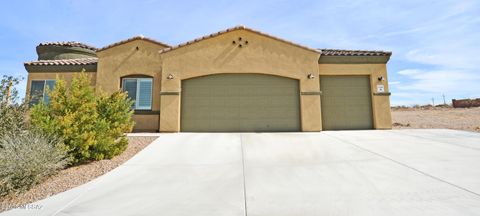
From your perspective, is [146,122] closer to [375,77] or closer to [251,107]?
[251,107]

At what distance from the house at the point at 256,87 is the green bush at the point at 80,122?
3.81m

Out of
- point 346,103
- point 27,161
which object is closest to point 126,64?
point 27,161

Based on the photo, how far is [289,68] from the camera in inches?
420

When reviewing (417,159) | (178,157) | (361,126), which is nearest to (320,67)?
(361,126)

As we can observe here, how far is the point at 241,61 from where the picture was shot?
34.8 feet

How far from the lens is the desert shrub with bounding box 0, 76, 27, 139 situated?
18.2 ft

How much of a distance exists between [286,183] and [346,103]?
8.40m

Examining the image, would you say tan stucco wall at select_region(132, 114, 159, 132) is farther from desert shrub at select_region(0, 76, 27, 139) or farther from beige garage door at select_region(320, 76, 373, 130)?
beige garage door at select_region(320, 76, 373, 130)

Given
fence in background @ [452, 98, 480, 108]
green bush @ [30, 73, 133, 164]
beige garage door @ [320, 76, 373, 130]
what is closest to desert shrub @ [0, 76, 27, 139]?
green bush @ [30, 73, 133, 164]

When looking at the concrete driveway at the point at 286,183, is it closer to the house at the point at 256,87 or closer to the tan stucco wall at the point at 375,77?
the house at the point at 256,87

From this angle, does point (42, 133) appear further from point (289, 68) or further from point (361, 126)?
point (361, 126)

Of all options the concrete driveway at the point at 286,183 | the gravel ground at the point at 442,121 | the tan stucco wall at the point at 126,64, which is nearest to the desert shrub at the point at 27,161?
the concrete driveway at the point at 286,183

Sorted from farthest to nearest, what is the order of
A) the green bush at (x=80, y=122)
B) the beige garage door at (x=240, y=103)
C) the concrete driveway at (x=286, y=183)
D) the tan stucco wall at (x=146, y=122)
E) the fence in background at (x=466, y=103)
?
the fence in background at (x=466, y=103), the tan stucco wall at (x=146, y=122), the beige garage door at (x=240, y=103), the green bush at (x=80, y=122), the concrete driveway at (x=286, y=183)

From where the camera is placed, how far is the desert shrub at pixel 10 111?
5.54 m
